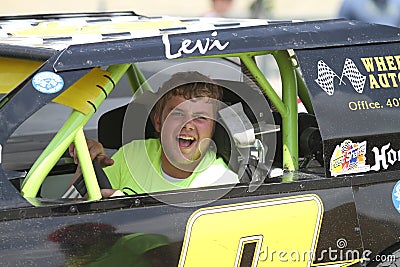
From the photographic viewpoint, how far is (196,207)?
2.91 meters

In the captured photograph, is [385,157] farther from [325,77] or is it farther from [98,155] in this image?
[98,155]

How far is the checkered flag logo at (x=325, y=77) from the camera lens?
306 cm

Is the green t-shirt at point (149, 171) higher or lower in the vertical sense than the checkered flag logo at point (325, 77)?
lower

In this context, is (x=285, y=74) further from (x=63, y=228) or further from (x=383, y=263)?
(x=63, y=228)

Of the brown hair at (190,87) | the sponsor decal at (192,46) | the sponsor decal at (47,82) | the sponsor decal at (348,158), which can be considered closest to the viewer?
the sponsor decal at (47,82)

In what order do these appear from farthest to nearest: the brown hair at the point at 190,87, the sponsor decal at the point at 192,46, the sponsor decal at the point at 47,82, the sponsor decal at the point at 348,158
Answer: the brown hair at the point at 190,87 < the sponsor decal at the point at 348,158 < the sponsor decal at the point at 192,46 < the sponsor decal at the point at 47,82

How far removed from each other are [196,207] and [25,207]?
571 millimetres

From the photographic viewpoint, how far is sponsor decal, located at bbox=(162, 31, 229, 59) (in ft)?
9.35

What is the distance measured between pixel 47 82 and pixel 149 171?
75 centimetres

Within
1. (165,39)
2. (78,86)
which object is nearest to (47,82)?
(78,86)

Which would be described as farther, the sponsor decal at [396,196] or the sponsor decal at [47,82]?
the sponsor decal at [396,196]

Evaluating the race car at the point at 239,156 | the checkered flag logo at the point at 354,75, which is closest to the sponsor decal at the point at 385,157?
the race car at the point at 239,156

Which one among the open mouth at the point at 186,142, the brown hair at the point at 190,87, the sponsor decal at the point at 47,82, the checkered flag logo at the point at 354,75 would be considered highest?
the sponsor decal at the point at 47,82

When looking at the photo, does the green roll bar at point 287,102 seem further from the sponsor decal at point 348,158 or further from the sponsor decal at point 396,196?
the sponsor decal at point 396,196
